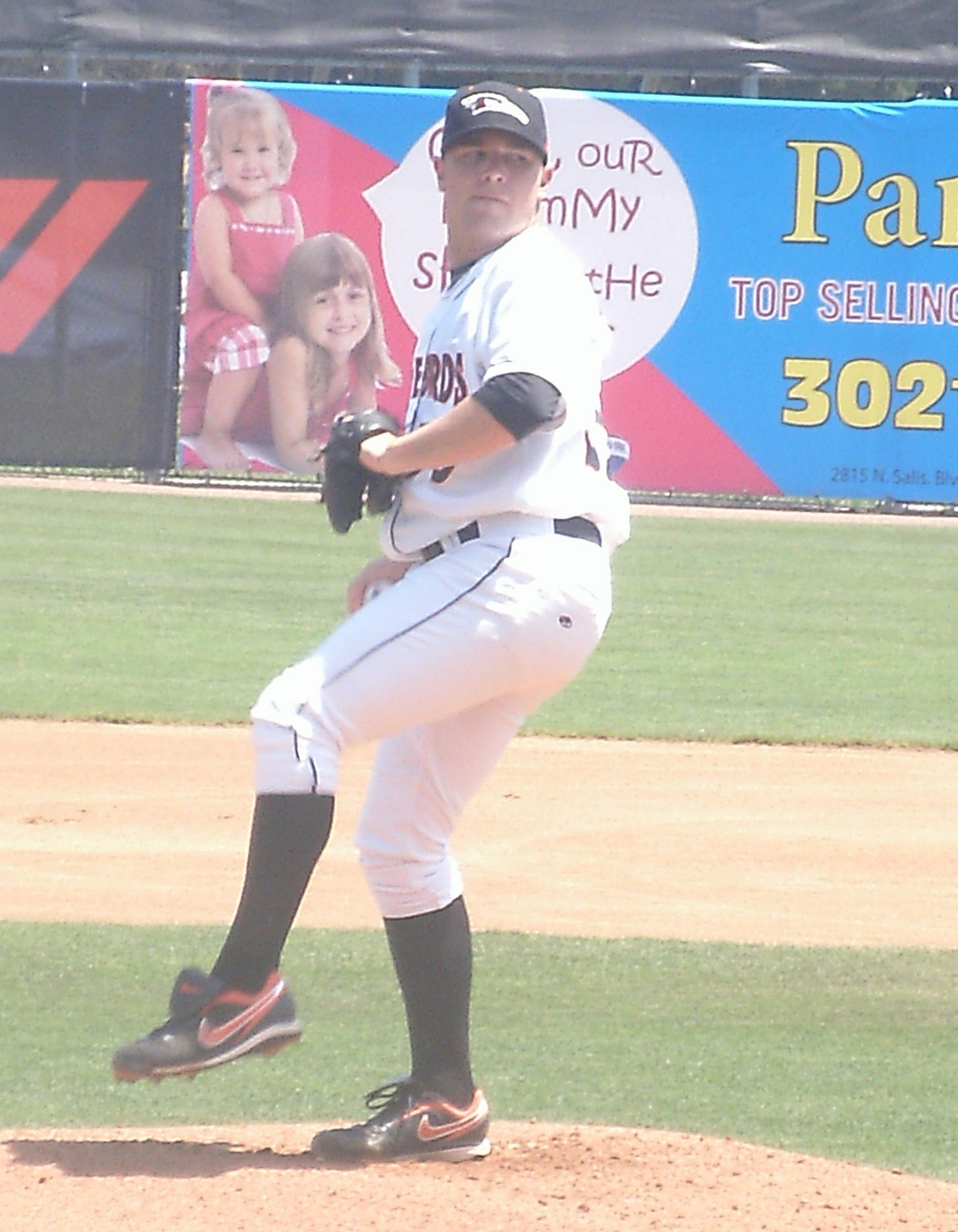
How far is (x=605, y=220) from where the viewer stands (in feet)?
54.2

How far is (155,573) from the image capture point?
1237cm

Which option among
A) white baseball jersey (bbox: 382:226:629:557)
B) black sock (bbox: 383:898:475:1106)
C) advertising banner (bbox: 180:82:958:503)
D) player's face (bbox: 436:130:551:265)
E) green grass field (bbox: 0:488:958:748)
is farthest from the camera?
advertising banner (bbox: 180:82:958:503)

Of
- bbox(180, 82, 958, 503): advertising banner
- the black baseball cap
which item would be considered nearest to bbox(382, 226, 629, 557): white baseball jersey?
the black baseball cap

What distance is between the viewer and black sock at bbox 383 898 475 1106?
11.8ft

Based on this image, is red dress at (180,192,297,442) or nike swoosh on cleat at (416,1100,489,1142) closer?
nike swoosh on cleat at (416,1100,489,1142)

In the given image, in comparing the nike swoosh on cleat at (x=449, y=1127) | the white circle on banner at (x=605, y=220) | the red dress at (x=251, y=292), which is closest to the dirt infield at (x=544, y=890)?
the nike swoosh on cleat at (x=449, y=1127)

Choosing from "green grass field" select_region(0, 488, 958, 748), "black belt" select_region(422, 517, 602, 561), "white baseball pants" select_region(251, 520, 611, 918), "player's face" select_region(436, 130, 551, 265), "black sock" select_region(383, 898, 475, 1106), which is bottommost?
"green grass field" select_region(0, 488, 958, 748)

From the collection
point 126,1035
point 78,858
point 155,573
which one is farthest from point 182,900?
point 155,573

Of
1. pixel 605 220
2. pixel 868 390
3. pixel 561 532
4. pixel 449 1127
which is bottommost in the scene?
pixel 449 1127

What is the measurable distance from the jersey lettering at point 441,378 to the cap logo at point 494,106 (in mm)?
383

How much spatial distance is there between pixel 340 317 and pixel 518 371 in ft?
44.0

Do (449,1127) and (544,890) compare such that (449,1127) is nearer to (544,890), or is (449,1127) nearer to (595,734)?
(544,890)

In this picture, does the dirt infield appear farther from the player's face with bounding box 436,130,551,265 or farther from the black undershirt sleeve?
the player's face with bounding box 436,130,551,265

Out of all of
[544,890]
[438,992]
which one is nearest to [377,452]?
[438,992]
